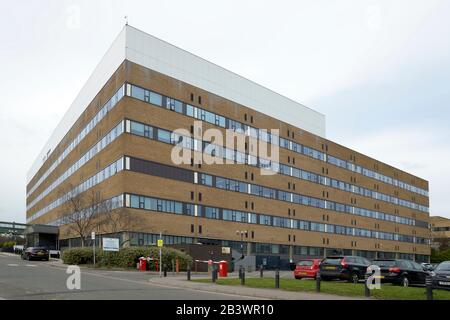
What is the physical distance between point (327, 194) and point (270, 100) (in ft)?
71.5

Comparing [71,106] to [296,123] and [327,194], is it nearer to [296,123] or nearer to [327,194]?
[296,123]

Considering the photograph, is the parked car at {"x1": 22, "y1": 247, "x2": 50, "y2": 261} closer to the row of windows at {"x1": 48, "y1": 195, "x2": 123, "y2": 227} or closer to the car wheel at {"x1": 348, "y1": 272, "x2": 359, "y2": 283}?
the row of windows at {"x1": 48, "y1": 195, "x2": 123, "y2": 227}

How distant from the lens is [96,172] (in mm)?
63750

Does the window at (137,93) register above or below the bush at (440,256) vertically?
above

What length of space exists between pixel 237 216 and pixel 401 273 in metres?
43.1

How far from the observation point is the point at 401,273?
25.4 meters

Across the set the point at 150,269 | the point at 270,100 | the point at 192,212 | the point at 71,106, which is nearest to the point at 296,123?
the point at 270,100

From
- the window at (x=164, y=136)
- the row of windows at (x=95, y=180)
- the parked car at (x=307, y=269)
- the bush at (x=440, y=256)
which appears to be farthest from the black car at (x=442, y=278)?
the bush at (x=440, y=256)

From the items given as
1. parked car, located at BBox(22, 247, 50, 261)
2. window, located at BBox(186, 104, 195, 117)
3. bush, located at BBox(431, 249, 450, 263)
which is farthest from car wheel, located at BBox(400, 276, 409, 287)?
bush, located at BBox(431, 249, 450, 263)

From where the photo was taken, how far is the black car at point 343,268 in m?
26.6

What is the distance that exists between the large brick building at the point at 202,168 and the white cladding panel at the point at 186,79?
0.16 m

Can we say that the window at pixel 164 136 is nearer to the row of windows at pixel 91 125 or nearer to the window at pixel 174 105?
the window at pixel 174 105

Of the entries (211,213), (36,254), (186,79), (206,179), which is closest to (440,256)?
(211,213)
